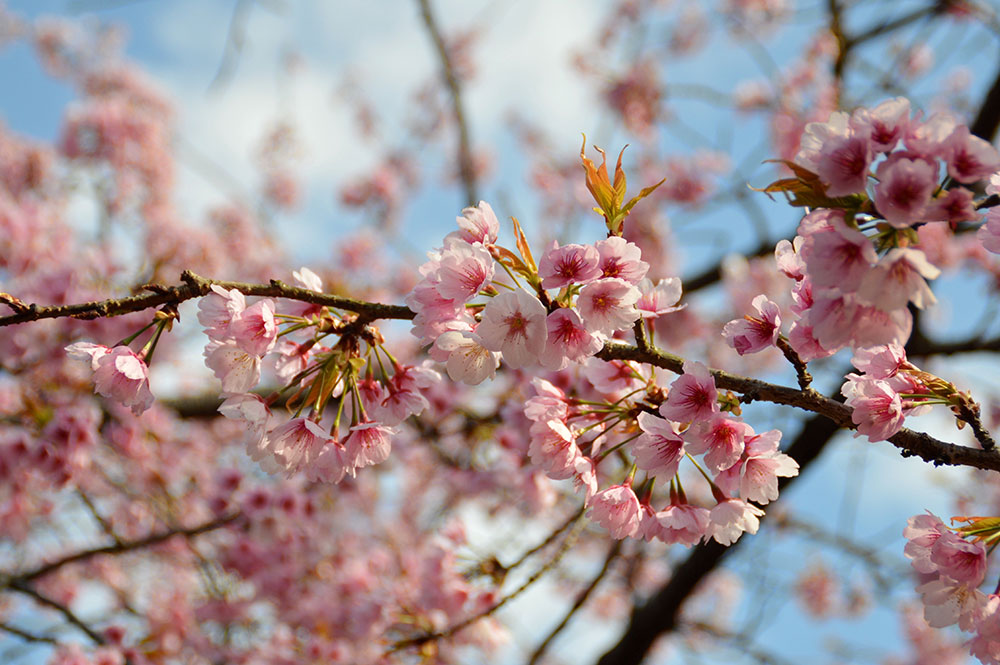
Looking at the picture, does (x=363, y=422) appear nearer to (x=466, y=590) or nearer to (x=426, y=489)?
(x=466, y=590)

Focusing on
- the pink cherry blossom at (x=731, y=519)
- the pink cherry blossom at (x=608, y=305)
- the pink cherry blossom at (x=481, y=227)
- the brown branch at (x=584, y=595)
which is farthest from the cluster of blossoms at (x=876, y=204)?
the brown branch at (x=584, y=595)

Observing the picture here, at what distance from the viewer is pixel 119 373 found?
1331 millimetres

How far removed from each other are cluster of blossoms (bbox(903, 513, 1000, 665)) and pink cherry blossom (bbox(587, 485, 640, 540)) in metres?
0.50

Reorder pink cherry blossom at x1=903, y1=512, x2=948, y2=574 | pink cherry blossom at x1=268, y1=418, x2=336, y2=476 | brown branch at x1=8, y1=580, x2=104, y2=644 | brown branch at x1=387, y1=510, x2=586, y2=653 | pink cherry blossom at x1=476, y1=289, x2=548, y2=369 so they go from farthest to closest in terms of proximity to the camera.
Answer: brown branch at x1=8, y1=580, x2=104, y2=644 → brown branch at x1=387, y1=510, x2=586, y2=653 → pink cherry blossom at x1=268, y1=418, x2=336, y2=476 → pink cherry blossom at x1=903, y1=512, x2=948, y2=574 → pink cherry blossom at x1=476, y1=289, x2=548, y2=369

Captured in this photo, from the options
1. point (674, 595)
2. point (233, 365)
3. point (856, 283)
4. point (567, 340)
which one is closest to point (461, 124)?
point (674, 595)

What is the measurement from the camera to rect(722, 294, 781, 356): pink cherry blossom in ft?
4.10

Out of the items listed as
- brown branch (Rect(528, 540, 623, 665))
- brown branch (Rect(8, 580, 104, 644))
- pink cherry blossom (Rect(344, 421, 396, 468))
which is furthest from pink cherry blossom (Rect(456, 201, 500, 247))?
brown branch (Rect(8, 580, 104, 644))

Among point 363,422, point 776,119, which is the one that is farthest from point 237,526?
point 776,119

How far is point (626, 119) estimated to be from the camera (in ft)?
26.6

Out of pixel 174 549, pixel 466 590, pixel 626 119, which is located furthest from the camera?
pixel 626 119

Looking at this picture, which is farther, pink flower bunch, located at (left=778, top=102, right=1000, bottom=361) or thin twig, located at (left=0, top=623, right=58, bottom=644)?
thin twig, located at (left=0, top=623, right=58, bottom=644)

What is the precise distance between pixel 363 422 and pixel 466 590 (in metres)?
1.62

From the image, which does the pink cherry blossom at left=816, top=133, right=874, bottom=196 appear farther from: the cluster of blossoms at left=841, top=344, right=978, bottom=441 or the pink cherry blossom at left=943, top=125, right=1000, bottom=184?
the cluster of blossoms at left=841, top=344, right=978, bottom=441

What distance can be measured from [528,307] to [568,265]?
0.10 metres
